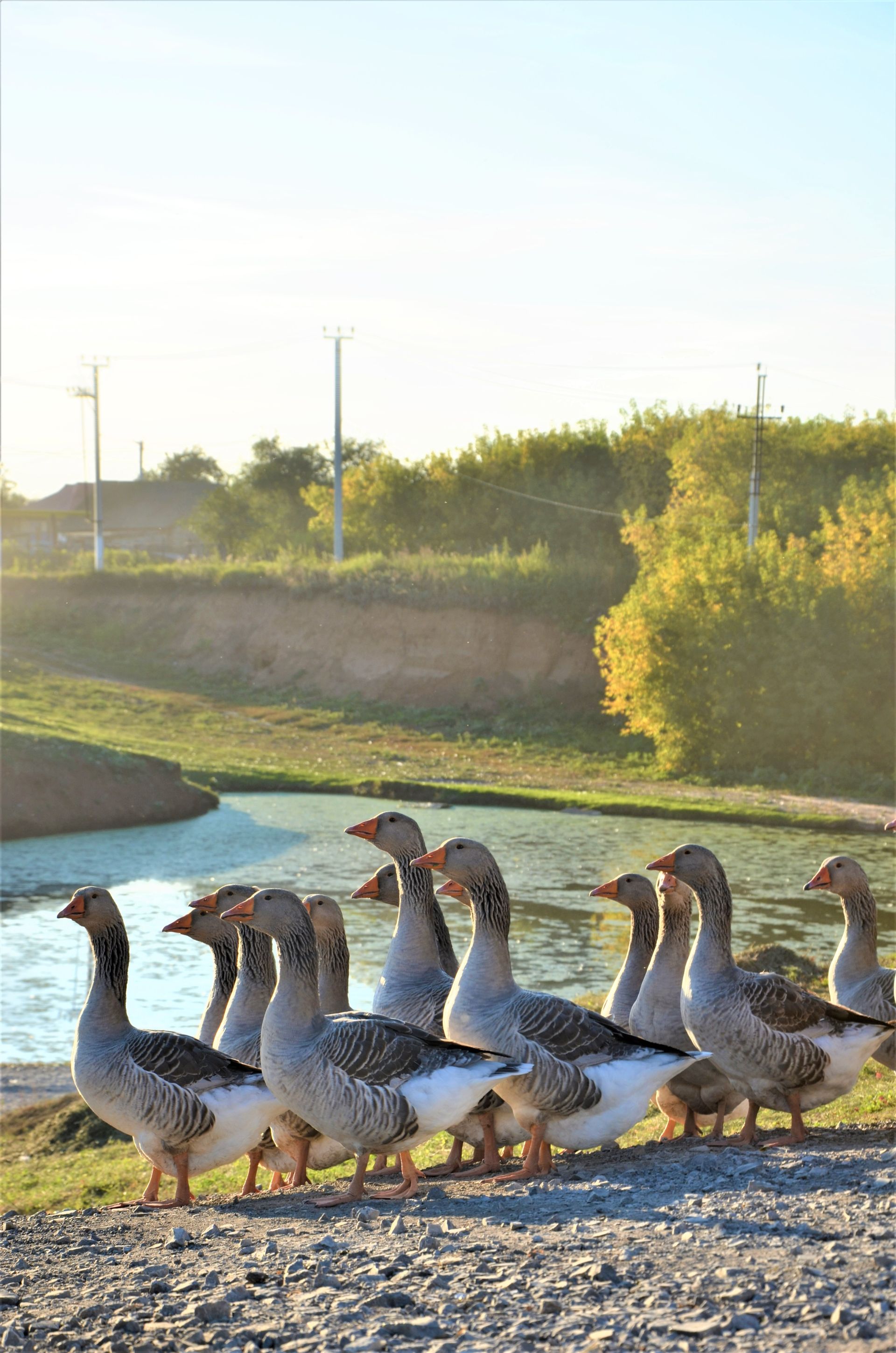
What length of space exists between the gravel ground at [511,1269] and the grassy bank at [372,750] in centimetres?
3243

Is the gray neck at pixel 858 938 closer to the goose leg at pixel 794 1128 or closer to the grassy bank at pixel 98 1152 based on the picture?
the grassy bank at pixel 98 1152

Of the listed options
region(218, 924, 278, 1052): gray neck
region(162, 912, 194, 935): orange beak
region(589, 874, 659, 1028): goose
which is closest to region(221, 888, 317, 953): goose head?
region(218, 924, 278, 1052): gray neck

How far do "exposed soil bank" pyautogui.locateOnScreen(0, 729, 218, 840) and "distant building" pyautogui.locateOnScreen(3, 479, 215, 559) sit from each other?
7892 cm

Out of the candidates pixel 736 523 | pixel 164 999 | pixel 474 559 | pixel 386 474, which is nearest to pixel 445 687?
pixel 474 559

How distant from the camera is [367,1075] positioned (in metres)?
7.85

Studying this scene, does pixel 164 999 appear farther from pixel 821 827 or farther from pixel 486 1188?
pixel 821 827

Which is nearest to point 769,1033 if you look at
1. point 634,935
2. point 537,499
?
point 634,935

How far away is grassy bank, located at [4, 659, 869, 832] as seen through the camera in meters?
41.7

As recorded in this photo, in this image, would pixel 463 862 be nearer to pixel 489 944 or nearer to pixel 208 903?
pixel 489 944

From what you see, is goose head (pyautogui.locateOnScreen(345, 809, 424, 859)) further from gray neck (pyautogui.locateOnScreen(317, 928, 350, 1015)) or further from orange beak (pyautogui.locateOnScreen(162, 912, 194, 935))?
orange beak (pyautogui.locateOnScreen(162, 912, 194, 935))

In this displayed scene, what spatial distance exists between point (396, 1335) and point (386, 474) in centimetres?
8906

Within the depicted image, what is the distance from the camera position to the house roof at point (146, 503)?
406 ft

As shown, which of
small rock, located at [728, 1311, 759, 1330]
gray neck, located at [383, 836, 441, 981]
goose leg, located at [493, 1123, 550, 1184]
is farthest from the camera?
gray neck, located at [383, 836, 441, 981]

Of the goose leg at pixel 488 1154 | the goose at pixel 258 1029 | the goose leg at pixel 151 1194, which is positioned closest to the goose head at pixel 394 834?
the goose at pixel 258 1029
